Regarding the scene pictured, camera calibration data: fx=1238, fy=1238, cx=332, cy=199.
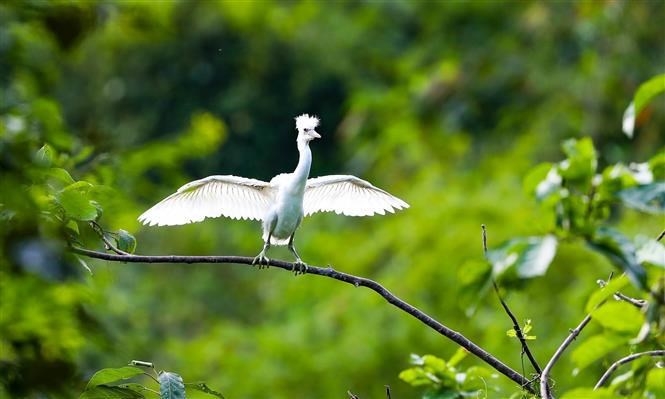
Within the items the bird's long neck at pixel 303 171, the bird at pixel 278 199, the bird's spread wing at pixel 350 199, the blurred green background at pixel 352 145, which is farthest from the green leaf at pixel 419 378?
the blurred green background at pixel 352 145

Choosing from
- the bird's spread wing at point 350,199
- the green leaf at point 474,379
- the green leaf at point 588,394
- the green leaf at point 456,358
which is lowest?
the green leaf at point 588,394

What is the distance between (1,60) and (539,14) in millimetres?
14463

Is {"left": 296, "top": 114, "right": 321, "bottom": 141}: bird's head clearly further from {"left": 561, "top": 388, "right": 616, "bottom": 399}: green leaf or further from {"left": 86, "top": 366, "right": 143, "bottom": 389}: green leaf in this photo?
{"left": 561, "top": 388, "right": 616, "bottom": 399}: green leaf

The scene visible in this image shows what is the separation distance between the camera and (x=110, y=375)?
226 centimetres

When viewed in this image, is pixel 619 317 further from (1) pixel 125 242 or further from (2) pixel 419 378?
(1) pixel 125 242

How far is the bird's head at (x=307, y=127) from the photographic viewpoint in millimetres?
4219

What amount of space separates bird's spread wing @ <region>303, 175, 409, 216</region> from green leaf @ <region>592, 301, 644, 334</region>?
2491 mm

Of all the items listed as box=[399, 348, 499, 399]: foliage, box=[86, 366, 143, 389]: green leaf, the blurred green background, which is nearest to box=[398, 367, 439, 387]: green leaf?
box=[399, 348, 499, 399]: foliage

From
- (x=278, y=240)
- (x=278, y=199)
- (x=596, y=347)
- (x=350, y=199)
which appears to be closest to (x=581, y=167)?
(x=596, y=347)

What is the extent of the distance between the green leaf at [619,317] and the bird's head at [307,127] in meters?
2.37

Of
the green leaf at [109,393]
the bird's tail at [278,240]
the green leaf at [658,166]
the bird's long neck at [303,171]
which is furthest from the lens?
the bird's tail at [278,240]

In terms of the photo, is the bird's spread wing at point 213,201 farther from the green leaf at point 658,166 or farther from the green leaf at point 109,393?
the green leaf at point 658,166

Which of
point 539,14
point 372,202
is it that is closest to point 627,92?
point 539,14

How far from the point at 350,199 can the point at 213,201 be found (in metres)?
0.50
